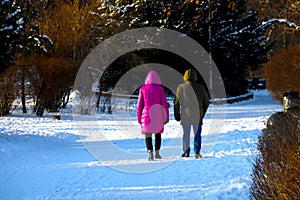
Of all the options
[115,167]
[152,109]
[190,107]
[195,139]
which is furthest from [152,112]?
[115,167]

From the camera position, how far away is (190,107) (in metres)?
8.66

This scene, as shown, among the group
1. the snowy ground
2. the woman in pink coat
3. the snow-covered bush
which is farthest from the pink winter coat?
the snow-covered bush

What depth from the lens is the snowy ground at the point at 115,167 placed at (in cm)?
609

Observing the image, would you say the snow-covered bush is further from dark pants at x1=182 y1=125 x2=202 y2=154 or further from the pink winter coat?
the pink winter coat

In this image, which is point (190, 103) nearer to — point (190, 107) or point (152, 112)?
point (190, 107)

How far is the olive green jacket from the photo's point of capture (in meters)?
8.62

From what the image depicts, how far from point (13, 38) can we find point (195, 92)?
6021 mm

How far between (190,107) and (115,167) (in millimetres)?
2035

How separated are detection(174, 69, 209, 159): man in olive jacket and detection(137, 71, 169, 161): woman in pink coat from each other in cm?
32

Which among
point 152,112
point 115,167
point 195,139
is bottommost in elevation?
point 115,167

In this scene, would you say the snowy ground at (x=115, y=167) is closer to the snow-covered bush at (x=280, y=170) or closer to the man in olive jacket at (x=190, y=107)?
the man in olive jacket at (x=190, y=107)

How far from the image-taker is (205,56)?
94.6 ft

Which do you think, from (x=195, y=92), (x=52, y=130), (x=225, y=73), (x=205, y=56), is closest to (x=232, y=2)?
(x=195, y=92)

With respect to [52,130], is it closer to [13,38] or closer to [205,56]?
[13,38]
